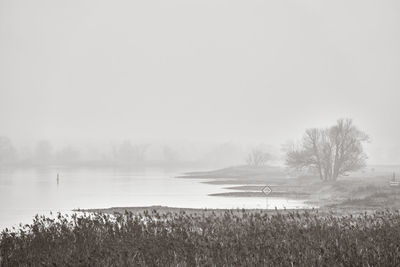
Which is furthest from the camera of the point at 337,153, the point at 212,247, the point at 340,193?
the point at 337,153

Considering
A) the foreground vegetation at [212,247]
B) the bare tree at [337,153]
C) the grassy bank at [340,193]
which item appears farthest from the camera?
the bare tree at [337,153]

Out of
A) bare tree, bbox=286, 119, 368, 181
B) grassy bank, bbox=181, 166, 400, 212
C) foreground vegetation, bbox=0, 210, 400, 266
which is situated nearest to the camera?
foreground vegetation, bbox=0, 210, 400, 266

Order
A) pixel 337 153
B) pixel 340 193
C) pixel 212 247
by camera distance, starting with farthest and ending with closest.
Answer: pixel 337 153, pixel 340 193, pixel 212 247

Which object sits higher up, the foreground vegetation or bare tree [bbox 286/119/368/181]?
bare tree [bbox 286/119/368/181]

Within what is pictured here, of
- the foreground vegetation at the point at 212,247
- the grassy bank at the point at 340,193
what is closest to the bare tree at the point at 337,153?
the grassy bank at the point at 340,193

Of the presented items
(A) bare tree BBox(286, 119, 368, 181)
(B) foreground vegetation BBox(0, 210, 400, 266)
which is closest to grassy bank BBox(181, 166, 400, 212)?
(A) bare tree BBox(286, 119, 368, 181)

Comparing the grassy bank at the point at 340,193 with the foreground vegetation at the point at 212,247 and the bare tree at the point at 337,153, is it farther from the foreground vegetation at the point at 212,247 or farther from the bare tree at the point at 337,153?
the foreground vegetation at the point at 212,247

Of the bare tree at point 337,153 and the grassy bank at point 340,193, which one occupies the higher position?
the bare tree at point 337,153

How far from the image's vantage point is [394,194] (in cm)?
5859

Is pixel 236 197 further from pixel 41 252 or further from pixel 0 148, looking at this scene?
pixel 0 148

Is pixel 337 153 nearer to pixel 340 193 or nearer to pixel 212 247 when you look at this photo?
pixel 340 193

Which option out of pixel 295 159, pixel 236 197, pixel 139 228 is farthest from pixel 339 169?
pixel 139 228

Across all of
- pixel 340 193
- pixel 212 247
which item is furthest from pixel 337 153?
pixel 212 247

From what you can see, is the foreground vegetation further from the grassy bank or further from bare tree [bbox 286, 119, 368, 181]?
bare tree [bbox 286, 119, 368, 181]
